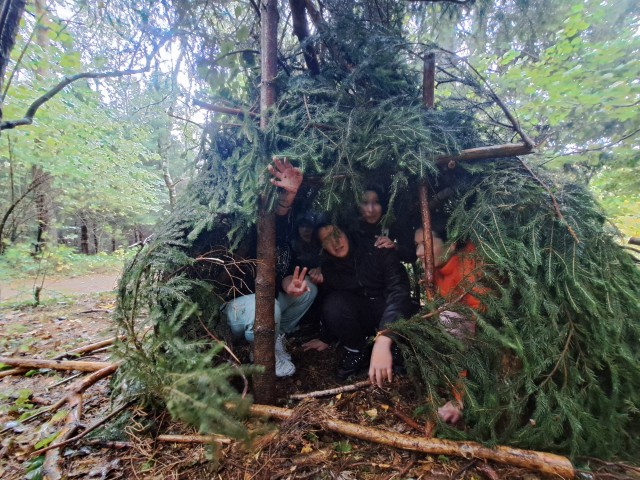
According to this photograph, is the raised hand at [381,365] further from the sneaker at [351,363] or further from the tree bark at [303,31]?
the tree bark at [303,31]

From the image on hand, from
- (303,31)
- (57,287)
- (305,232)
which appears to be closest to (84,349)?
(305,232)

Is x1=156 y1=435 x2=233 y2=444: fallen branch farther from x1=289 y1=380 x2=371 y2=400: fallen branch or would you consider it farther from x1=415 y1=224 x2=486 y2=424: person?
x1=415 y1=224 x2=486 y2=424: person

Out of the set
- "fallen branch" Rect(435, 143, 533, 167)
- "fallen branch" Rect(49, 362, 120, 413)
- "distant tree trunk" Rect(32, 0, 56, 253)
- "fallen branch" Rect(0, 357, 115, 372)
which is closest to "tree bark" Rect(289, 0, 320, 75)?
"fallen branch" Rect(435, 143, 533, 167)

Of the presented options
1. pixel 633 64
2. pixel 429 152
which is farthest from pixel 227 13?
pixel 633 64

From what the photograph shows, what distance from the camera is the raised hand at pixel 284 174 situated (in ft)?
7.27

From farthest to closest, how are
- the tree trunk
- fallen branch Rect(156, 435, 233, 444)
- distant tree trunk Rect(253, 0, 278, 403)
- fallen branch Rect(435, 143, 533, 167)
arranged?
the tree trunk
distant tree trunk Rect(253, 0, 278, 403)
fallen branch Rect(435, 143, 533, 167)
fallen branch Rect(156, 435, 233, 444)

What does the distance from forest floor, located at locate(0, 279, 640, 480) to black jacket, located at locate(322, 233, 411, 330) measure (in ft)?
2.28

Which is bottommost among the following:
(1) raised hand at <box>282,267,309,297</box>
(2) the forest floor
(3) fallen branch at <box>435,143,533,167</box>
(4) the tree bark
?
(2) the forest floor

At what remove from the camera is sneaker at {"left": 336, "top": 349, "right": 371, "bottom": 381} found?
2.85 meters

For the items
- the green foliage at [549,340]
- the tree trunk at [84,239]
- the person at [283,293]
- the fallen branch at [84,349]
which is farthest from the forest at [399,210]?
the tree trunk at [84,239]

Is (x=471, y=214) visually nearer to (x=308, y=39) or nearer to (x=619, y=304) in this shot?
(x=619, y=304)

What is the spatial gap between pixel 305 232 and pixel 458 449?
2.10 m

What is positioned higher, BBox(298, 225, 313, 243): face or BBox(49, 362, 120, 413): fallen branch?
BBox(298, 225, 313, 243): face

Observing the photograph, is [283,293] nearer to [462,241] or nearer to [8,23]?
[462,241]
